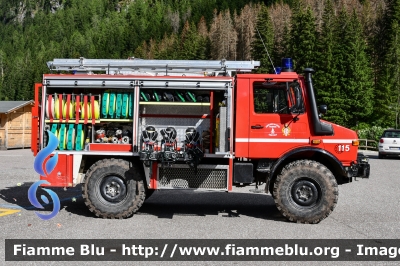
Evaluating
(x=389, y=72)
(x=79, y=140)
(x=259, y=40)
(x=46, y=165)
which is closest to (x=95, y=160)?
(x=79, y=140)

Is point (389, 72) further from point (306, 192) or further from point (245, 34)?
point (306, 192)

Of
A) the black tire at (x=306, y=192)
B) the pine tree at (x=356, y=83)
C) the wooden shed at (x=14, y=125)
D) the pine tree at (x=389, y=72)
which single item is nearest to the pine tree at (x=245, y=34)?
the pine tree at (x=356, y=83)

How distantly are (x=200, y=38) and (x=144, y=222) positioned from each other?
9861 centimetres

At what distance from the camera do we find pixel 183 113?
983 centimetres

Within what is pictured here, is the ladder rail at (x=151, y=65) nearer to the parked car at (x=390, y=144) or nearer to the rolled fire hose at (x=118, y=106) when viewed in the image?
the rolled fire hose at (x=118, y=106)

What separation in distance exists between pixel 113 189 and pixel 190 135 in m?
1.93

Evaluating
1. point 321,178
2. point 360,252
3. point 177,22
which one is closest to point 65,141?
point 321,178

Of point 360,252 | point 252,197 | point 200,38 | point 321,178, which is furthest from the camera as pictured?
point 200,38

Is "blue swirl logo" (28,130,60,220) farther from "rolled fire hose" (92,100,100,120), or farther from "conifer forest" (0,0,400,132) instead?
"conifer forest" (0,0,400,132)

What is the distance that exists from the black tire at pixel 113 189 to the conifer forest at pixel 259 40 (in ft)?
14.1

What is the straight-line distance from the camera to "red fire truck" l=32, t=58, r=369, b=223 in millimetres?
9195

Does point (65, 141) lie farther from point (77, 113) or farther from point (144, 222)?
point (144, 222)

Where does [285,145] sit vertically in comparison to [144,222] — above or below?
above

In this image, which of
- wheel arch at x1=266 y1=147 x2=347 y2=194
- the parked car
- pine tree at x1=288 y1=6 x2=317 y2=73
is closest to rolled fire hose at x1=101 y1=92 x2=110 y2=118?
wheel arch at x1=266 y1=147 x2=347 y2=194
